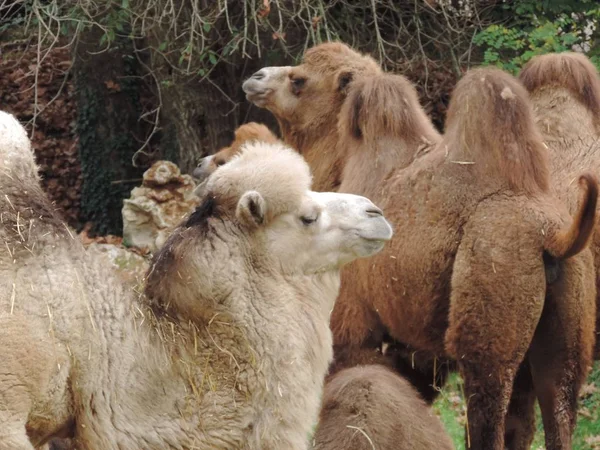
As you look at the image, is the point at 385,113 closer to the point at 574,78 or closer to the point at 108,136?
Answer: the point at 574,78

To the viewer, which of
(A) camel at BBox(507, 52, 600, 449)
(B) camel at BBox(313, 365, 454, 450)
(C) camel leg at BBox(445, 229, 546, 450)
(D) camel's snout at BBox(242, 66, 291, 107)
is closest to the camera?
(B) camel at BBox(313, 365, 454, 450)

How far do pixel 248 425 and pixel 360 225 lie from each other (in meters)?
0.97

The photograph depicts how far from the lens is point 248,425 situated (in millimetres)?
4965

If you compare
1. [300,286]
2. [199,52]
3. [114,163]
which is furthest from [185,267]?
[114,163]

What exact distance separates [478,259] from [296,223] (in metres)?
1.41

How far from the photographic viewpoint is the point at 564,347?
6.47 metres

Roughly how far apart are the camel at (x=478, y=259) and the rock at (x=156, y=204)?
4.70 meters

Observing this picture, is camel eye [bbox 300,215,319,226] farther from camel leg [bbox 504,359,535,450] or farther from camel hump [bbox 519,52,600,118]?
camel hump [bbox 519,52,600,118]

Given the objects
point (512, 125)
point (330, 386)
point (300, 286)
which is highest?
point (512, 125)

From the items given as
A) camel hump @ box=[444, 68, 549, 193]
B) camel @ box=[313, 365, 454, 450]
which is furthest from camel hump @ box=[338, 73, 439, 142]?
camel @ box=[313, 365, 454, 450]

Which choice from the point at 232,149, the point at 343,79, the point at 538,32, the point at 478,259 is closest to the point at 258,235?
the point at 478,259

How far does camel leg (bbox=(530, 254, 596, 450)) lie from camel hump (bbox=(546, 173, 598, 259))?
8.5 inches

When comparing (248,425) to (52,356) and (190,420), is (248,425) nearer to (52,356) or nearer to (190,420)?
(190,420)

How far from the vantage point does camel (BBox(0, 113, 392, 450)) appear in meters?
4.80
